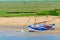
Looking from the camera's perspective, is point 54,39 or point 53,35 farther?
point 53,35

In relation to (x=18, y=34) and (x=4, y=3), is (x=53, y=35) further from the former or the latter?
(x=4, y=3)

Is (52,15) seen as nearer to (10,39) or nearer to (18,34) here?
(18,34)

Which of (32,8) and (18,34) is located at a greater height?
(32,8)

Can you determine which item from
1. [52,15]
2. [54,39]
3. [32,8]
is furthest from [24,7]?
[54,39]

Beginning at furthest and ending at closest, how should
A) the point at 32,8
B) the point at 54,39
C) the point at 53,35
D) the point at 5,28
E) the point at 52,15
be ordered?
1. the point at 32,8
2. the point at 52,15
3. the point at 5,28
4. the point at 53,35
5. the point at 54,39

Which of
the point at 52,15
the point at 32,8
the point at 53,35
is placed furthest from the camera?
the point at 32,8

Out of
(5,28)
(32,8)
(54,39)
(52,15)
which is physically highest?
(32,8)

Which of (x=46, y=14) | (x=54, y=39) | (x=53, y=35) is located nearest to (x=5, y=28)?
(x=53, y=35)

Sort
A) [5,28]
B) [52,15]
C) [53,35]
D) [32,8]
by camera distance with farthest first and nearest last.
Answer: [32,8], [52,15], [5,28], [53,35]

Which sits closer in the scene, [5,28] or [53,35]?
[53,35]
